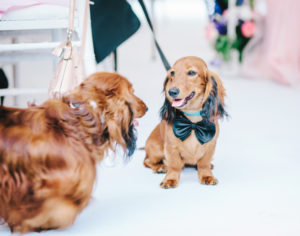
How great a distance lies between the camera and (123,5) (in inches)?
95.9

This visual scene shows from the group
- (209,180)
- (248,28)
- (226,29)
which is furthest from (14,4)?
(226,29)

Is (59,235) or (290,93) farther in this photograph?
(290,93)

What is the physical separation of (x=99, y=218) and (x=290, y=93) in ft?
7.66

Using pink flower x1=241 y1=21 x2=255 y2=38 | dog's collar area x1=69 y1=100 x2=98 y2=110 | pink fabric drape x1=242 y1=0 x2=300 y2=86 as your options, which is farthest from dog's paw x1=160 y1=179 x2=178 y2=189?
pink flower x1=241 y1=21 x2=255 y2=38

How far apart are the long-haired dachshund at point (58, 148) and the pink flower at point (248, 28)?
2.80 metres

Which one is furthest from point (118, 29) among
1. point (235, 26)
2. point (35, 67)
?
point (35, 67)

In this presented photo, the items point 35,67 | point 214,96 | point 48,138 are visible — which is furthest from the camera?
point 35,67

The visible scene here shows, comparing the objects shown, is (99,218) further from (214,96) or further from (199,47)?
(199,47)

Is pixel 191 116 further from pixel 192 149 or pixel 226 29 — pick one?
pixel 226 29

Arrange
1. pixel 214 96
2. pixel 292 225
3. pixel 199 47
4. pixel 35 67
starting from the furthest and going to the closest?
1. pixel 199 47
2. pixel 35 67
3. pixel 214 96
4. pixel 292 225

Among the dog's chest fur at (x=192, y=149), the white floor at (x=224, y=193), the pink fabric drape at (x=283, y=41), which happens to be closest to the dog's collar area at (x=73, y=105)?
the white floor at (x=224, y=193)

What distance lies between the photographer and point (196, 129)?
160 centimetres

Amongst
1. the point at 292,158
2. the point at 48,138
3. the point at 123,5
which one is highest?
the point at 123,5

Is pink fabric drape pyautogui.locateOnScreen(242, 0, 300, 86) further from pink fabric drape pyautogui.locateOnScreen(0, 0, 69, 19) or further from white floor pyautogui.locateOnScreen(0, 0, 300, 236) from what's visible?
pink fabric drape pyautogui.locateOnScreen(0, 0, 69, 19)
